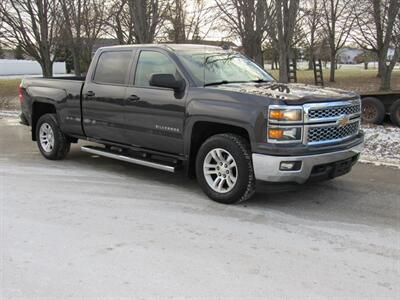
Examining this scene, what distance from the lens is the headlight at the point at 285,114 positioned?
531 cm

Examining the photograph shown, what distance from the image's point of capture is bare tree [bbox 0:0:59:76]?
61.7 ft

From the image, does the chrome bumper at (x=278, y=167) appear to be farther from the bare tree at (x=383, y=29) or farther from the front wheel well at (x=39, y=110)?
the bare tree at (x=383, y=29)

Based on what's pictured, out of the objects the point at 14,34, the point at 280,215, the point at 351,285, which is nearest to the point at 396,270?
the point at 351,285

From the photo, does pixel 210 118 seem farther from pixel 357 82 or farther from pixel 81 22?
pixel 357 82

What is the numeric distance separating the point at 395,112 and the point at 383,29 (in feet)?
36.9

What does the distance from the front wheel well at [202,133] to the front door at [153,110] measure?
0.54 feet

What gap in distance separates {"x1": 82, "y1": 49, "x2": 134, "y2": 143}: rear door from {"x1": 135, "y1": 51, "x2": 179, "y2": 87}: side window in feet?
0.72

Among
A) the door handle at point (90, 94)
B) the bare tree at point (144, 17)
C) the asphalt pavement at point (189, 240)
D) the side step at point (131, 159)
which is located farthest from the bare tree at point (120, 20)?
the asphalt pavement at point (189, 240)

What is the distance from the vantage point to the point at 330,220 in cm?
536

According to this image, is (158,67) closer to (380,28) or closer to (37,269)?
(37,269)

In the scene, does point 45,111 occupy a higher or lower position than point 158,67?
lower

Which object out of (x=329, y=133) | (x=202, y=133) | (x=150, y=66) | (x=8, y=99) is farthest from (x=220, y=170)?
(x=8, y=99)

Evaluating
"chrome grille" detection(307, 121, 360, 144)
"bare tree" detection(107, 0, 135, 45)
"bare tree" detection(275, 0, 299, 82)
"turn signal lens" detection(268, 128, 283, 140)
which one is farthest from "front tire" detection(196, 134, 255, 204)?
"bare tree" detection(107, 0, 135, 45)

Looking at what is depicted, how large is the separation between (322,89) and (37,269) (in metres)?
3.86
